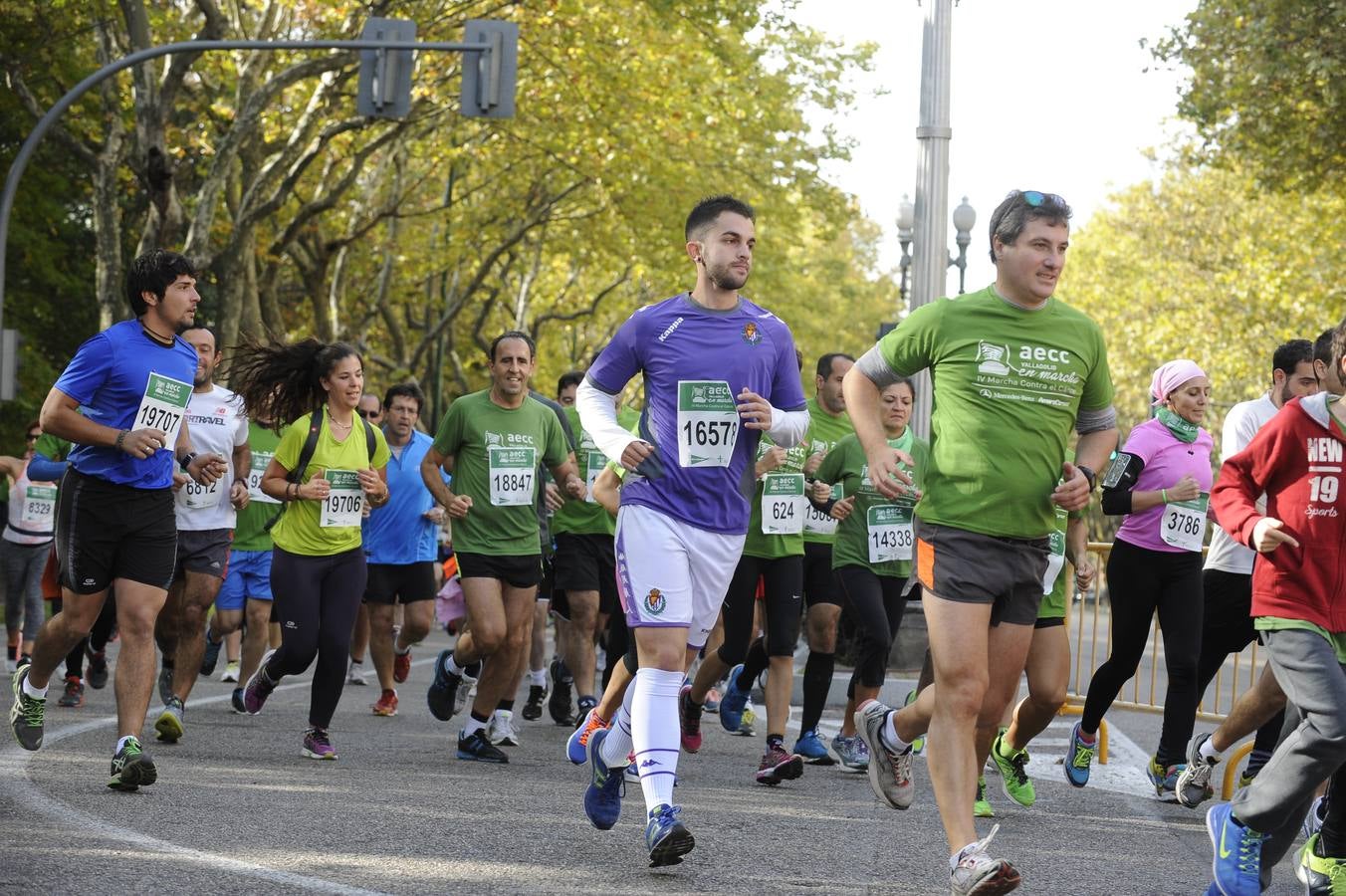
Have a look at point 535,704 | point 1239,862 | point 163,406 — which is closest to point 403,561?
point 535,704

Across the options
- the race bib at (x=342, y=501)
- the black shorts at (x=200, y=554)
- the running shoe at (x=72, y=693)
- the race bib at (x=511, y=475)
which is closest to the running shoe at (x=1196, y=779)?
the race bib at (x=511, y=475)

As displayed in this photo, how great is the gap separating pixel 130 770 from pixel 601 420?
2.38 metres

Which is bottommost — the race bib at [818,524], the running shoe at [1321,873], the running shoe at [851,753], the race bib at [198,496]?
the running shoe at [851,753]

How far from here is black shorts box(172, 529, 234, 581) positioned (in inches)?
425

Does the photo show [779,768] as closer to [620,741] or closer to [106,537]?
[620,741]

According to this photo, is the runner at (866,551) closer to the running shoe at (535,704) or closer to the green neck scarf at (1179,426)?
the green neck scarf at (1179,426)

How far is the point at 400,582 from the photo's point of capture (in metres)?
13.0

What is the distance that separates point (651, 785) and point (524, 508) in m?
3.87

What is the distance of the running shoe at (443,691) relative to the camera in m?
10.8

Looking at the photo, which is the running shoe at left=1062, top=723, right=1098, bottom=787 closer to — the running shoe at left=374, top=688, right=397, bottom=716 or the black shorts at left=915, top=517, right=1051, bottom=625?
the black shorts at left=915, top=517, right=1051, bottom=625

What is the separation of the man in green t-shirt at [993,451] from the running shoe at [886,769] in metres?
0.59

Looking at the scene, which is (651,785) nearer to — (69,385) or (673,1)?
(69,385)

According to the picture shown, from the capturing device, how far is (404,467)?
44.2ft

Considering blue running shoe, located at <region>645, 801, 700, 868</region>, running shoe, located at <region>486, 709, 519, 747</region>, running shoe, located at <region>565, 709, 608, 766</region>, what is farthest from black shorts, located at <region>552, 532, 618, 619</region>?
blue running shoe, located at <region>645, 801, 700, 868</region>
